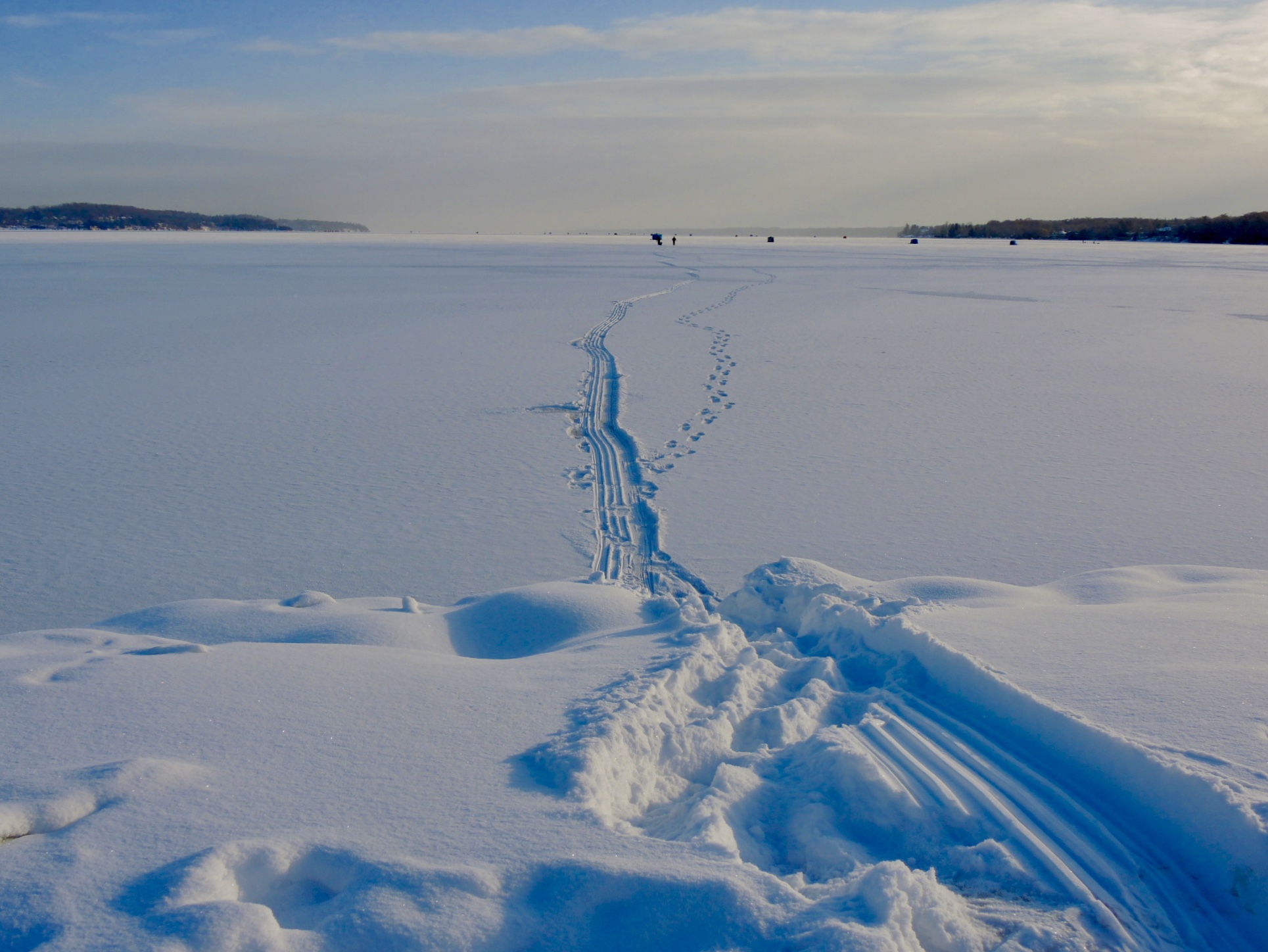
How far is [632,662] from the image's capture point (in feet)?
9.61

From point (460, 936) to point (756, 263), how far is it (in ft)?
98.0

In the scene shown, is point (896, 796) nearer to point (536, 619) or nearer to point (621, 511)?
point (536, 619)

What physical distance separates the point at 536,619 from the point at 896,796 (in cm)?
173

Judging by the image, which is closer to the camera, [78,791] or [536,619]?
[78,791]

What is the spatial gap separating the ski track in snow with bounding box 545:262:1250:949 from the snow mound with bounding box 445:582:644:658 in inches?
24.4

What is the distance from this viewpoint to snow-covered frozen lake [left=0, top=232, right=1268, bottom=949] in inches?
68.4

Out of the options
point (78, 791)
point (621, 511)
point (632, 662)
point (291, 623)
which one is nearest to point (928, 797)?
point (632, 662)

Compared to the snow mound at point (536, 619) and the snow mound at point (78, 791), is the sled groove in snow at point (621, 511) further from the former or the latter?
the snow mound at point (78, 791)

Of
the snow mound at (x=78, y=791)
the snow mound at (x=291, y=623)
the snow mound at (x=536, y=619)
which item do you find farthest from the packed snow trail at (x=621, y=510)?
the snow mound at (x=78, y=791)

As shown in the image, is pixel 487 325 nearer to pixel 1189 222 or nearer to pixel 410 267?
pixel 410 267

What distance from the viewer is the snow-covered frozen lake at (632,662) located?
5.70ft

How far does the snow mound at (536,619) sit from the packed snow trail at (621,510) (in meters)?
0.39

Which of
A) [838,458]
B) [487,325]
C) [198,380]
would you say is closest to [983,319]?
[487,325]

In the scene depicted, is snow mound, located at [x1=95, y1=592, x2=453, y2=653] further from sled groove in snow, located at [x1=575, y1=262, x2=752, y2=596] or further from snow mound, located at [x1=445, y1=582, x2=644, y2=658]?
sled groove in snow, located at [x1=575, y1=262, x2=752, y2=596]
